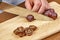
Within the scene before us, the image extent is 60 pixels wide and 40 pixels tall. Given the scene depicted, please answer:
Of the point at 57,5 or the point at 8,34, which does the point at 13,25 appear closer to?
the point at 8,34

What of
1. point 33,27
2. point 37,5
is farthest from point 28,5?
point 33,27

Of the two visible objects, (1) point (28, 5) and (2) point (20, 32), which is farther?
(1) point (28, 5)

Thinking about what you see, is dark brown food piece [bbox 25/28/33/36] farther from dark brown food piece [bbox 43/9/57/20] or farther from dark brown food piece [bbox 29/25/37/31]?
dark brown food piece [bbox 43/9/57/20]

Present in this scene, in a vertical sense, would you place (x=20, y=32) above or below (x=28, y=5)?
below

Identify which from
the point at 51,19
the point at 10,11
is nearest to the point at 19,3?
the point at 10,11

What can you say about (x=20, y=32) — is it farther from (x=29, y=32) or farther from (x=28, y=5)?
(x=28, y=5)

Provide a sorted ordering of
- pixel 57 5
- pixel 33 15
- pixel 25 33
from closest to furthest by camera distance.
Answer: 1. pixel 25 33
2. pixel 33 15
3. pixel 57 5

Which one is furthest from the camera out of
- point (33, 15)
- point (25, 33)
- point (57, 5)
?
point (57, 5)

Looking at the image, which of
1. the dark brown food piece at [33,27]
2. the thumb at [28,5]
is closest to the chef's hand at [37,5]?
the thumb at [28,5]
